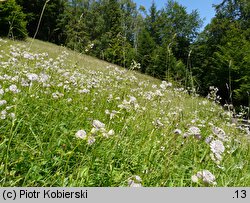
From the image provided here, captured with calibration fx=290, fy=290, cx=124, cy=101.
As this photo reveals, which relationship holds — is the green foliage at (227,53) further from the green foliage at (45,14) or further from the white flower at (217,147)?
the white flower at (217,147)

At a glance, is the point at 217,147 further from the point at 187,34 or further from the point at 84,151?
the point at 187,34

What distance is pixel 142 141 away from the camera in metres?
3.40

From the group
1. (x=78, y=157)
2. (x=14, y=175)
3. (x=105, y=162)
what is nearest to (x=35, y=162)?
(x=14, y=175)

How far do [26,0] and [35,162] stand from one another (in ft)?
150

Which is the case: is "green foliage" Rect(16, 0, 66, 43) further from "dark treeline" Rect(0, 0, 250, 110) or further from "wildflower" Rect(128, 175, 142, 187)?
"wildflower" Rect(128, 175, 142, 187)

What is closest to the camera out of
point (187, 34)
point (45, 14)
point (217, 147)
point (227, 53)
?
point (217, 147)

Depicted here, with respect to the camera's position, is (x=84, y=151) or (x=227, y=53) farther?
(x=227, y=53)

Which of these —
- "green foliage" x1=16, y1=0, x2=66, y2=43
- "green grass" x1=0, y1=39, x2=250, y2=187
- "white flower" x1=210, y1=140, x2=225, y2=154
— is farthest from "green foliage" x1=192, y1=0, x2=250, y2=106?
"white flower" x1=210, y1=140, x2=225, y2=154

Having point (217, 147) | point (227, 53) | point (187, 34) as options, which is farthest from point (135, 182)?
point (187, 34)

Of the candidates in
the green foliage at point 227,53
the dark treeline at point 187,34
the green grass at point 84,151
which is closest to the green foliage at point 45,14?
the dark treeline at point 187,34

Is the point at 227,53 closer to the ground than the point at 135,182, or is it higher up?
higher up

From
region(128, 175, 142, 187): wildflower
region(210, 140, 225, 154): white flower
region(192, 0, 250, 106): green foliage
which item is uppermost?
region(192, 0, 250, 106): green foliage

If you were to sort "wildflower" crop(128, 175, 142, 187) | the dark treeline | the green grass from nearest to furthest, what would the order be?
"wildflower" crop(128, 175, 142, 187)
the green grass
the dark treeline

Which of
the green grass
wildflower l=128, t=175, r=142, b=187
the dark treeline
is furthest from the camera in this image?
the dark treeline
